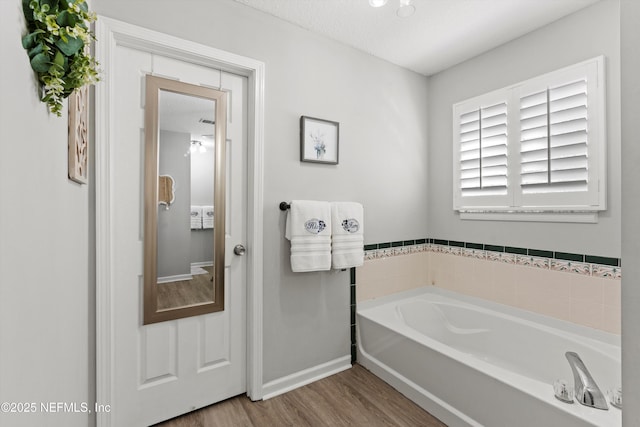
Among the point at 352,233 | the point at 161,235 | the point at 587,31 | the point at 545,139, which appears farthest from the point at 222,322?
the point at 587,31

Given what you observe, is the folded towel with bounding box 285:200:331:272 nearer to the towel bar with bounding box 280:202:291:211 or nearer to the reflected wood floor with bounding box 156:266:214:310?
the towel bar with bounding box 280:202:291:211

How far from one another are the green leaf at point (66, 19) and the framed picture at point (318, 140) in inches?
56.5

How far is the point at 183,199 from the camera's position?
1770 mm

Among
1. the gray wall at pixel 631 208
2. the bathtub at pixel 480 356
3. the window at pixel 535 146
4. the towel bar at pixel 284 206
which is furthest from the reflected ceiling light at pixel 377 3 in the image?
the bathtub at pixel 480 356

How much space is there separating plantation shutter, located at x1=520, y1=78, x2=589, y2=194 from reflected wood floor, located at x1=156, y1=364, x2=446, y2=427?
1.64 metres

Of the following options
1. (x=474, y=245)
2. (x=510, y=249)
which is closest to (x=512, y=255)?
(x=510, y=249)

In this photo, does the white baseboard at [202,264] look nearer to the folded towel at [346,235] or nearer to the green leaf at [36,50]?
the folded towel at [346,235]

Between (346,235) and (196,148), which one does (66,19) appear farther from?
(346,235)

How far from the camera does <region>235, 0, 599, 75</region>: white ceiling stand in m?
1.84

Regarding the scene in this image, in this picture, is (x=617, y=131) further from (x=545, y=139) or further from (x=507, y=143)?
(x=507, y=143)

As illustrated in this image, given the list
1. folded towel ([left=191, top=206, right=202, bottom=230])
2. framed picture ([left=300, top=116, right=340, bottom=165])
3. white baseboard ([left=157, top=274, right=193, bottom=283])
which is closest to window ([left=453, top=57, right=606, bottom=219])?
framed picture ([left=300, top=116, right=340, bottom=165])

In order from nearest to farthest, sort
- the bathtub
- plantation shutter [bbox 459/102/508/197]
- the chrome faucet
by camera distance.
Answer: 1. the chrome faucet
2. the bathtub
3. plantation shutter [bbox 459/102/508/197]

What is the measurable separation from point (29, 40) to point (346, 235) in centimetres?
177

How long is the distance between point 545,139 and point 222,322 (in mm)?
2386
